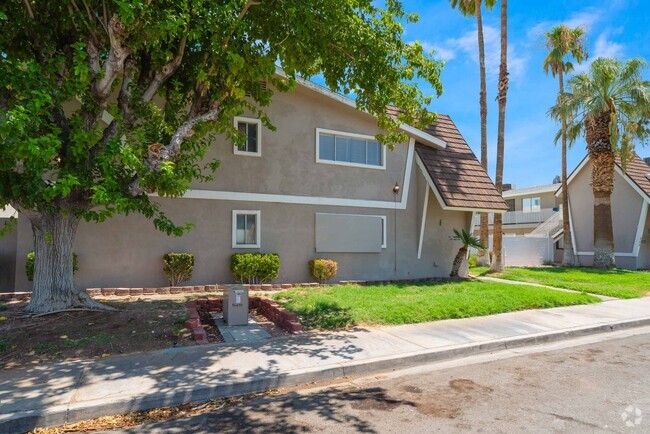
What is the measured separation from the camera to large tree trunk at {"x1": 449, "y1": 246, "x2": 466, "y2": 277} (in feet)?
55.1

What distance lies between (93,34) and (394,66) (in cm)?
619

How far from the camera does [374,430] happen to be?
4.51 metres

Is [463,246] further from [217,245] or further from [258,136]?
[217,245]

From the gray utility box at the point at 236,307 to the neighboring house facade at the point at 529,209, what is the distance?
2899 cm

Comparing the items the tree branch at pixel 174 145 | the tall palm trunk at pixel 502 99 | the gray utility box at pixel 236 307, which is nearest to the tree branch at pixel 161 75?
the tree branch at pixel 174 145

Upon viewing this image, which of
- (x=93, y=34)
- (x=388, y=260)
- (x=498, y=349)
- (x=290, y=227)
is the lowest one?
(x=498, y=349)

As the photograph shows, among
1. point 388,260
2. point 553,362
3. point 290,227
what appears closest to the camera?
point 553,362

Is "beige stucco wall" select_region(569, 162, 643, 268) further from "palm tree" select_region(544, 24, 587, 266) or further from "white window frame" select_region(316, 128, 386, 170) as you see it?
"white window frame" select_region(316, 128, 386, 170)

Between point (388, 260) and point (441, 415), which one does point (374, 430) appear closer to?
point (441, 415)

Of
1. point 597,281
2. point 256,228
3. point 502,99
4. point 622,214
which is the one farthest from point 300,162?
point 622,214

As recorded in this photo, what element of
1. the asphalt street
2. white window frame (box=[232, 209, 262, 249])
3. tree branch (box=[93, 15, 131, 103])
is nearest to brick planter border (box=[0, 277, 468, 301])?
white window frame (box=[232, 209, 262, 249])

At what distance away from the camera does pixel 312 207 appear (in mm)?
15102

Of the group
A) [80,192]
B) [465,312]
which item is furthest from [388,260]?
[80,192]

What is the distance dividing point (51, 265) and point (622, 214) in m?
26.7
